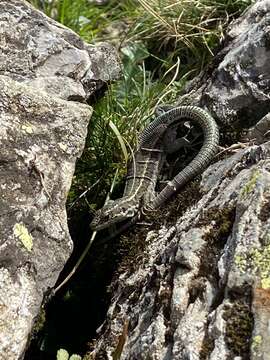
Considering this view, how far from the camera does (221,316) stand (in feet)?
9.71

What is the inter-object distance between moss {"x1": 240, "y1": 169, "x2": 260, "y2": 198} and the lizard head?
1.34m

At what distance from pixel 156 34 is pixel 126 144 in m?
1.81

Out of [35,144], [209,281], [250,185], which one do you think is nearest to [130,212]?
[35,144]

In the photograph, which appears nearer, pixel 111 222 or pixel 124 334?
pixel 124 334

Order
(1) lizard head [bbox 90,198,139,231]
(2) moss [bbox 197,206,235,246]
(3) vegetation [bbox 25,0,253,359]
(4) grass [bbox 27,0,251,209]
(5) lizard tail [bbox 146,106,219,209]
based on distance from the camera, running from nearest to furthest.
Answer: (2) moss [bbox 197,206,235,246] < (5) lizard tail [bbox 146,106,219,209] < (3) vegetation [bbox 25,0,253,359] < (1) lizard head [bbox 90,198,139,231] < (4) grass [bbox 27,0,251,209]

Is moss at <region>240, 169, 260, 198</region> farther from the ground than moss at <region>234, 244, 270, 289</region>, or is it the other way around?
moss at <region>240, 169, 260, 198</region>

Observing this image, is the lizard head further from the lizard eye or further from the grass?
the grass

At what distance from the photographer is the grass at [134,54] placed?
17.2 feet

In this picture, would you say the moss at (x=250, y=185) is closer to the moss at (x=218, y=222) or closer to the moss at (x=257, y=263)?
the moss at (x=218, y=222)

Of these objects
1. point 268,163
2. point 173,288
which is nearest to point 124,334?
point 173,288

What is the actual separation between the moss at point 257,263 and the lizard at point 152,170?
1.36m

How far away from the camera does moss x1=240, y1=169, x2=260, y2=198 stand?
133 inches

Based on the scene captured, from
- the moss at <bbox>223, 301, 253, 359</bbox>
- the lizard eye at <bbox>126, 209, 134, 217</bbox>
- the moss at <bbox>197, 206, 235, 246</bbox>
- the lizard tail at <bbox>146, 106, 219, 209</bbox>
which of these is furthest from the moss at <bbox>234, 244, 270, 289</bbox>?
the lizard eye at <bbox>126, 209, 134, 217</bbox>

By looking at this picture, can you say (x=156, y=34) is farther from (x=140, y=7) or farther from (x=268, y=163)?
(x=268, y=163)
